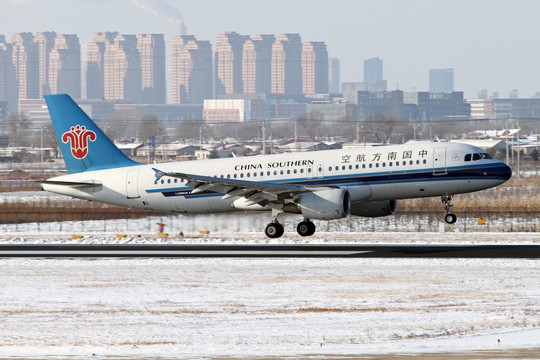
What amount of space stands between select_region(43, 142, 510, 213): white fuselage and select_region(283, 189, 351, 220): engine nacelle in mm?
1278

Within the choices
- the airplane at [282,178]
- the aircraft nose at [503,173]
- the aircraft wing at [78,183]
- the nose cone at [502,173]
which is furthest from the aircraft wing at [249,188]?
the aircraft nose at [503,173]

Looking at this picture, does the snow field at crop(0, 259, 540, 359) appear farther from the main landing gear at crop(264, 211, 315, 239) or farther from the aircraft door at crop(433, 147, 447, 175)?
the aircraft door at crop(433, 147, 447, 175)

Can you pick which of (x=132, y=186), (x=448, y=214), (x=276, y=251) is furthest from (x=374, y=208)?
(x=132, y=186)

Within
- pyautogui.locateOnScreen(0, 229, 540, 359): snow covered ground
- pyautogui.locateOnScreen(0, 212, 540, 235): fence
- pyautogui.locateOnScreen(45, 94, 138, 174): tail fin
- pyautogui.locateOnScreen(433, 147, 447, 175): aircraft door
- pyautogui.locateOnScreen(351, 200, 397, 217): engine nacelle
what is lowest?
pyautogui.locateOnScreen(0, 229, 540, 359): snow covered ground

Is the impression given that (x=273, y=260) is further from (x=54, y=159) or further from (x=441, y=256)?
(x=54, y=159)

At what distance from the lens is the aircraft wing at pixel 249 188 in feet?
148

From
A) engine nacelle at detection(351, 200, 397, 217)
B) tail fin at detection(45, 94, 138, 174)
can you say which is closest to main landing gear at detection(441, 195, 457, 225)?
engine nacelle at detection(351, 200, 397, 217)

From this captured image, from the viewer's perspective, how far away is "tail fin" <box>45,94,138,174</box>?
51.1 metres

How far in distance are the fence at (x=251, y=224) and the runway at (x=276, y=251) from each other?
703 cm

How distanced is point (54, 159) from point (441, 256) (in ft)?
555

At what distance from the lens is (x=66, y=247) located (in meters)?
45.8

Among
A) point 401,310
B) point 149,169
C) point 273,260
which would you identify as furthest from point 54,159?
point 401,310

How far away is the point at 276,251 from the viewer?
139ft

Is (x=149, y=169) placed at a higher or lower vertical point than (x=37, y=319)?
higher
